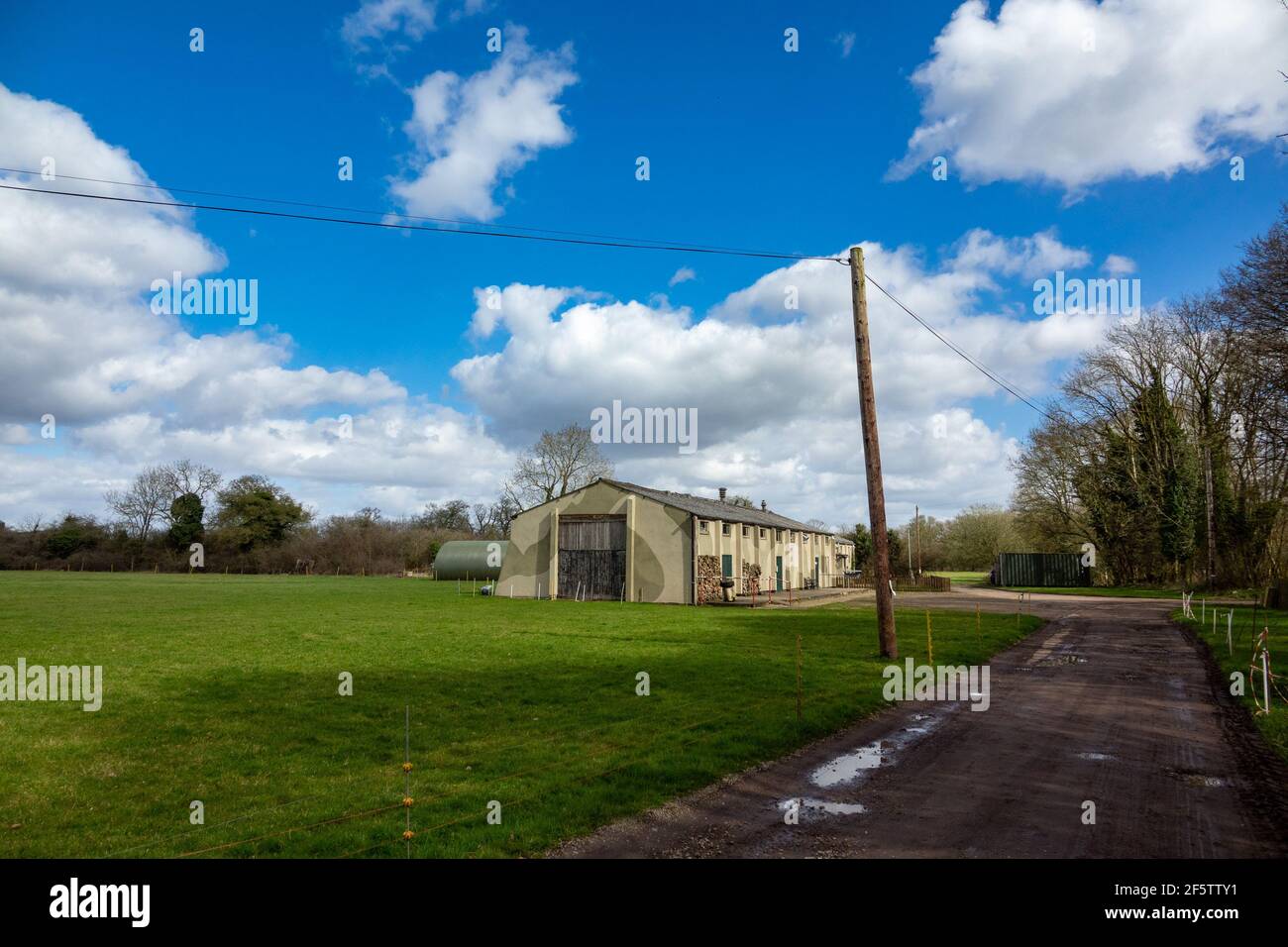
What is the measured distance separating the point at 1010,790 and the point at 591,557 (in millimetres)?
31399

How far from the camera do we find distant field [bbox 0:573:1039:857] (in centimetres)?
652

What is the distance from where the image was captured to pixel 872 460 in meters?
16.8

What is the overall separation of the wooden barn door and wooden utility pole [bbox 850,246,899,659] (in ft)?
70.5

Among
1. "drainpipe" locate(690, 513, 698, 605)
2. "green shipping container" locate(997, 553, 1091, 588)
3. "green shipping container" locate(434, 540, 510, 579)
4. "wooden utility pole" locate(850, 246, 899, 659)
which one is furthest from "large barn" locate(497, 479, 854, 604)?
"green shipping container" locate(997, 553, 1091, 588)

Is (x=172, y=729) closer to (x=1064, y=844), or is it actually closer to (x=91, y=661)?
(x=91, y=661)

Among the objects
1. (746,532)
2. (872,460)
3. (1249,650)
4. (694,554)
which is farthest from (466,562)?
(1249,650)

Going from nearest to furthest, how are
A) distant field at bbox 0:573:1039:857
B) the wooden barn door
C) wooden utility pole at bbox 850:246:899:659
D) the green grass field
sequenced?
distant field at bbox 0:573:1039:857 → the green grass field → wooden utility pole at bbox 850:246:899:659 → the wooden barn door

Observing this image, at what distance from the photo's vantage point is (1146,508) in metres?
50.0

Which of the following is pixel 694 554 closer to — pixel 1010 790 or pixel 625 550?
pixel 625 550

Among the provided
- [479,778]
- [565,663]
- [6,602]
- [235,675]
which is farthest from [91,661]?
[6,602]

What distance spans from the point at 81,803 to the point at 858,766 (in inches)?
320

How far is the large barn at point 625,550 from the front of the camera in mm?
35906

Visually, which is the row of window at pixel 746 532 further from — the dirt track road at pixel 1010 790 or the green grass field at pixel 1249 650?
the dirt track road at pixel 1010 790

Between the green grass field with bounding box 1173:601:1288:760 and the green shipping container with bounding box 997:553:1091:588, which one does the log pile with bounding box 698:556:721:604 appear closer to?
the green grass field with bounding box 1173:601:1288:760
